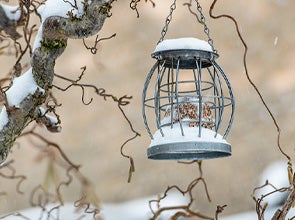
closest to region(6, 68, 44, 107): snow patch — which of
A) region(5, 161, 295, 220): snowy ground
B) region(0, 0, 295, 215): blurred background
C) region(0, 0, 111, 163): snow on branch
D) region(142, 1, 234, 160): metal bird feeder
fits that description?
region(0, 0, 111, 163): snow on branch

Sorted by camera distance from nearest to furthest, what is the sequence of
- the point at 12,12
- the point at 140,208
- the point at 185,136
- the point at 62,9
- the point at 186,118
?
the point at 62,9
the point at 185,136
the point at 186,118
the point at 12,12
the point at 140,208

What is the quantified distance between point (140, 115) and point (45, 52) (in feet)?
10.0

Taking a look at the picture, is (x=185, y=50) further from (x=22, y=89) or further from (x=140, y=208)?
(x=140, y=208)

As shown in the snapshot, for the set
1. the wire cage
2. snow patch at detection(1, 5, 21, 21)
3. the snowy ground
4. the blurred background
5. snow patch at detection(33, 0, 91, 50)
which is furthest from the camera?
the blurred background

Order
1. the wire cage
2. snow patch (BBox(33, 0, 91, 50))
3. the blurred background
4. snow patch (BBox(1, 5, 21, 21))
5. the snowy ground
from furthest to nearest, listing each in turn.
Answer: the blurred background < the snowy ground < snow patch (BBox(1, 5, 21, 21)) < the wire cage < snow patch (BBox(33, 0, 91, 50))

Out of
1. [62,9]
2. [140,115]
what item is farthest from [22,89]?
[140,115]

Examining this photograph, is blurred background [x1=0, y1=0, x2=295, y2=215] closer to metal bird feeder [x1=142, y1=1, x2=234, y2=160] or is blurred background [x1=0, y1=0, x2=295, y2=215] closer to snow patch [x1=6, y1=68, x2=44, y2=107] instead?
metal bird feeder [x1=142, y1=1, x2=234, y2=160]

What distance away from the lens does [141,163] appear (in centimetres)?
489

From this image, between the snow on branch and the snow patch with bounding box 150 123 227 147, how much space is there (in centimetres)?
34

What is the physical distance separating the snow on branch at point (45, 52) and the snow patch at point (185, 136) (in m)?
0.34

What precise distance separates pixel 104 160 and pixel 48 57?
127 inches

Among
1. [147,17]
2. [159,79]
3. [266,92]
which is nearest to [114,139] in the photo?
[147,17]

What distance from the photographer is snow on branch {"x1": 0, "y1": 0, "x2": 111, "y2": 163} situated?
1600mm

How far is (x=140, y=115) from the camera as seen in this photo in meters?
4.70
